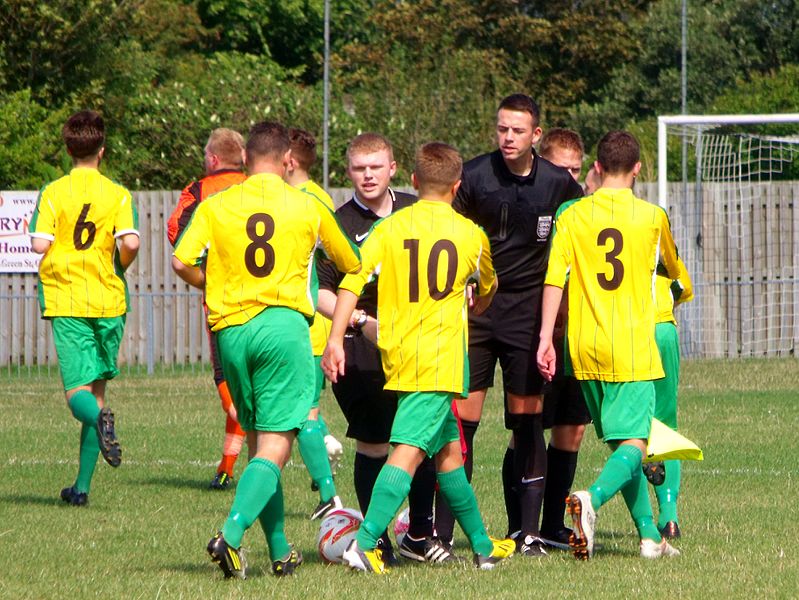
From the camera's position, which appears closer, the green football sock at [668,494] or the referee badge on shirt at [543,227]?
the referee badge on shirt at [543,227]

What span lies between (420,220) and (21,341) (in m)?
15.1

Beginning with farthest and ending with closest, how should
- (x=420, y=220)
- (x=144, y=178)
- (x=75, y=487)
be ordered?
(x=144, y=178) < (x=75, y=487) < (x=420, y=220)

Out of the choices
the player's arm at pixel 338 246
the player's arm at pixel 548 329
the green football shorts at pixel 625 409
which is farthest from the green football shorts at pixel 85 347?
the green football shorts at pixel 625 409

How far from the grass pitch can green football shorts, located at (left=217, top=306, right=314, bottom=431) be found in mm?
732

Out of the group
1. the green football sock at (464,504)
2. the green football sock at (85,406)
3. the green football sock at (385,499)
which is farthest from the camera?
the green football sock at (85,406)

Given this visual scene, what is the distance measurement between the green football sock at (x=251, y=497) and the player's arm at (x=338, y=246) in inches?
37.4

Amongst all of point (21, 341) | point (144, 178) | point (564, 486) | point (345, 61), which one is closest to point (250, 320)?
point (564, 486)

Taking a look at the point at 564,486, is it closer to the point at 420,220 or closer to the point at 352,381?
the point at 352,381

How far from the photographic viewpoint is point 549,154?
7797mm

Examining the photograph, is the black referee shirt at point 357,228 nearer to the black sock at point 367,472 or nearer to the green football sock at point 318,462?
the black sock at point 367,472

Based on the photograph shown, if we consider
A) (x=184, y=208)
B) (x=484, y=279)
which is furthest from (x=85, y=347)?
(x=484, y=279)

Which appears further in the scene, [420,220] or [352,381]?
[352,381]

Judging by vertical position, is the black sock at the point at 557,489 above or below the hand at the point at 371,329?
below

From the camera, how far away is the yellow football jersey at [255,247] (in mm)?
6324
